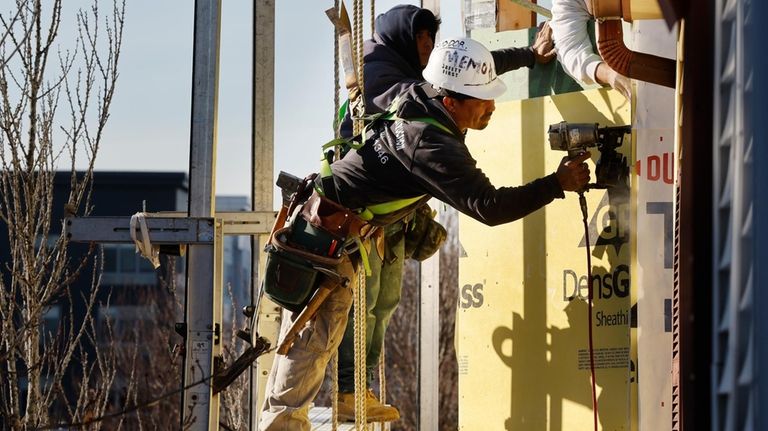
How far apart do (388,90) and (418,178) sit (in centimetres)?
103

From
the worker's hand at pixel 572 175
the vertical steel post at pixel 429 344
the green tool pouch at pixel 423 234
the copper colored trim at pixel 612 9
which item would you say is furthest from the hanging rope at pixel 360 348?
the vertical steel post at pixel 429 344

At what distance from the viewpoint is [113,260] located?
4038cm

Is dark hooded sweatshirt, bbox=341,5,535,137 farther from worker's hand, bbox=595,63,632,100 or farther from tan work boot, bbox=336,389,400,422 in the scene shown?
tan work boot, bbox=336,389,400,422

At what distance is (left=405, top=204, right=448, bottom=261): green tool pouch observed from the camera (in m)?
6.60

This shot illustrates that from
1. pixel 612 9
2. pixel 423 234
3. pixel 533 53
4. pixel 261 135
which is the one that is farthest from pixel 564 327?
pixel 261 135

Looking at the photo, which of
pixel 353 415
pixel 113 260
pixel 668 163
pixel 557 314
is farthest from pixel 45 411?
pixel 113 260

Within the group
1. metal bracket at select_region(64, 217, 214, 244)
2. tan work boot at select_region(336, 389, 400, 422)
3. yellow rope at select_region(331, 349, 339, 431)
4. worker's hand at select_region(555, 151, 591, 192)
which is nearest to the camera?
metal bracket at select_region(64, 217, 214, 244)

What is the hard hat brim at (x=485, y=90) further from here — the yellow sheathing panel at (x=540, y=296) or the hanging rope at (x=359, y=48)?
the yellow sheathing panel at (x=540, y=296)

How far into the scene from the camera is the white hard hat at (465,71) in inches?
223

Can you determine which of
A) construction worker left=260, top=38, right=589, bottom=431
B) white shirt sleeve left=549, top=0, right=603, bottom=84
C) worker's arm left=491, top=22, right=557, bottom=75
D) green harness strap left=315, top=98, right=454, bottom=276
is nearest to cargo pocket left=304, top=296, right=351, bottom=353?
construction worker left=260, top=38, right=589, bottom=431

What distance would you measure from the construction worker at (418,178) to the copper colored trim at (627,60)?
0.45m

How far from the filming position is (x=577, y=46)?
6023 mm

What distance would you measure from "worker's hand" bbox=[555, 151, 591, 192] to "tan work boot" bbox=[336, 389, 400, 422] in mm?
1650

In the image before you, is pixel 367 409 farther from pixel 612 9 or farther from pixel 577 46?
pixel 612 9
